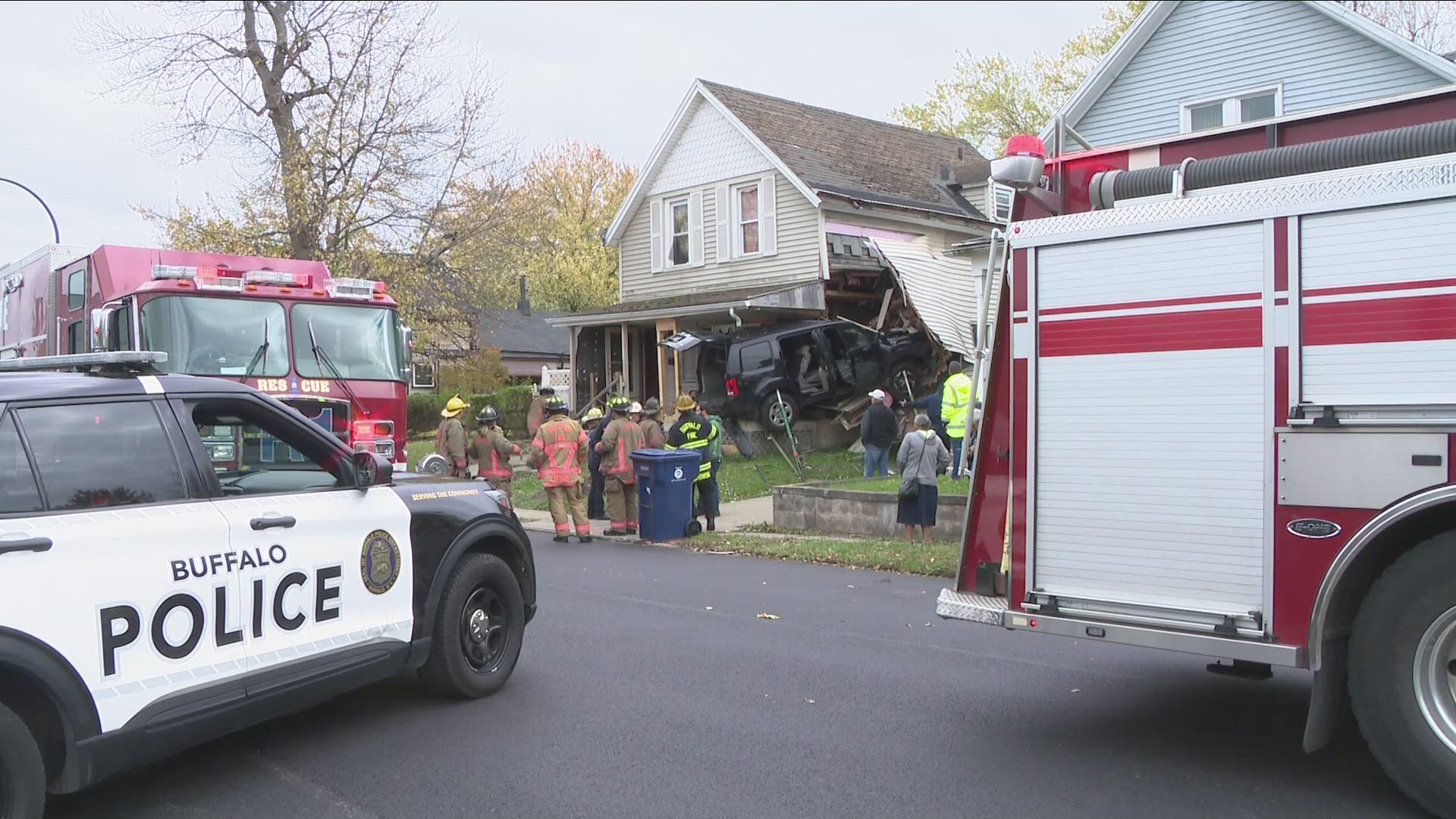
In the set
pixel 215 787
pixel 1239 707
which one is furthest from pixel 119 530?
pixel 1239 707

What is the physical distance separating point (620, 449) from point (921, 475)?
4321mm

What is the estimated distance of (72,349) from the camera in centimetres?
1373

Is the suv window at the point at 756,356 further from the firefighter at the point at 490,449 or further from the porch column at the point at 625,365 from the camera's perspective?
the firefighter at the point at 490,449

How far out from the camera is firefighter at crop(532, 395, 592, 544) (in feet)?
47.8

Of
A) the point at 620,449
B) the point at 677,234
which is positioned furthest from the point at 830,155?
the point at 620,449

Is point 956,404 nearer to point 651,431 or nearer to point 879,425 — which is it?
point 879,425

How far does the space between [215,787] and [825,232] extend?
19.8 meters

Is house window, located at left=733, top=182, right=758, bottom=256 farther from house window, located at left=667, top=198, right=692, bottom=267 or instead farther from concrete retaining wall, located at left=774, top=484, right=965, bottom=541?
concrete retaining wall, located at left=774, top=484, right=965, bottom=541

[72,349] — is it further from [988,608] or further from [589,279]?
[589,279]

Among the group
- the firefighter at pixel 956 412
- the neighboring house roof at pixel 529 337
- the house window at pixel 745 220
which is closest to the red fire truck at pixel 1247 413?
the firefighter at pixel 956 412

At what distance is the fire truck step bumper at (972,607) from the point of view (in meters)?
5.68

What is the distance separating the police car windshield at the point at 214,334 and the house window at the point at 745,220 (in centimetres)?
1491

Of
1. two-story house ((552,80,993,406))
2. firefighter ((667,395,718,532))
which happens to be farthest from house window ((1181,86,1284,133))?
firefighter ((667,395,718,532))

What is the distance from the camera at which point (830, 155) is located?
2619 centimetres
